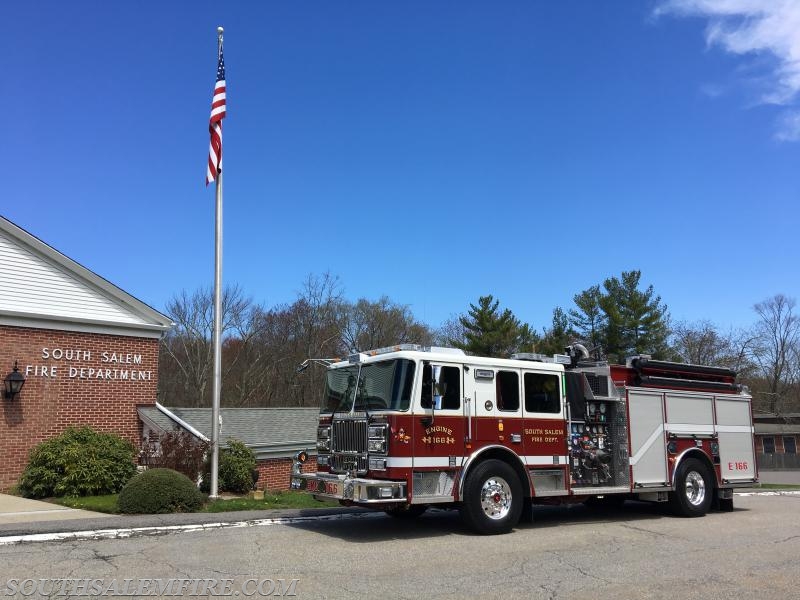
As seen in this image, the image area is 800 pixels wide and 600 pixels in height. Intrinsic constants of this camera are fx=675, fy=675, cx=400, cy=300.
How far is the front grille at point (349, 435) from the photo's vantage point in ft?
31.4

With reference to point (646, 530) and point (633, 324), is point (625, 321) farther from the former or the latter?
point (646, 530)

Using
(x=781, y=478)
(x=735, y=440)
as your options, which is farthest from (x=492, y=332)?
(x=735, y=440)

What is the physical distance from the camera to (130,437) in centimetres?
1666

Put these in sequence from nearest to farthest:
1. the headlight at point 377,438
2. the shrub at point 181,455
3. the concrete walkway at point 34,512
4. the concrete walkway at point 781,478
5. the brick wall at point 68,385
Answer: the headlight at point 377,438 → the concrete walkway at point 34,512 → the shrub at point 181,455 → the brick wall at point 68,385 → the concrete walkway at point 781,478

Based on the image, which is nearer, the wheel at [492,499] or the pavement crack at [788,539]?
the wheel at [492,499]

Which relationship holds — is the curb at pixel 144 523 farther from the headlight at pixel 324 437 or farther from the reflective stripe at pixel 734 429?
the reflective stripe at pixel 734 429

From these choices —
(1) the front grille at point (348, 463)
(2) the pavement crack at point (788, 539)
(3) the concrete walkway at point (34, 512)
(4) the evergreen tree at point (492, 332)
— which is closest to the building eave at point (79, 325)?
(3) the concrete walkway at point (34, 512)

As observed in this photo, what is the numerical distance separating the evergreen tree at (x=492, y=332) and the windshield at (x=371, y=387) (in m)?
32.1

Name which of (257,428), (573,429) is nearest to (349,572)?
(573,429)

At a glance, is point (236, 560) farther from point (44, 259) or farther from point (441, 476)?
point (44, 259)

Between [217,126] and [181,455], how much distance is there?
718 cm

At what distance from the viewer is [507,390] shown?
10422 mm

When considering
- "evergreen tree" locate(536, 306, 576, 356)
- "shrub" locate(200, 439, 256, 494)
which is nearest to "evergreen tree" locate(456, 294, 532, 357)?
"evergreen tree" locate(536, 306, 576, 356)

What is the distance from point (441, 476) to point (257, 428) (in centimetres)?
1273
